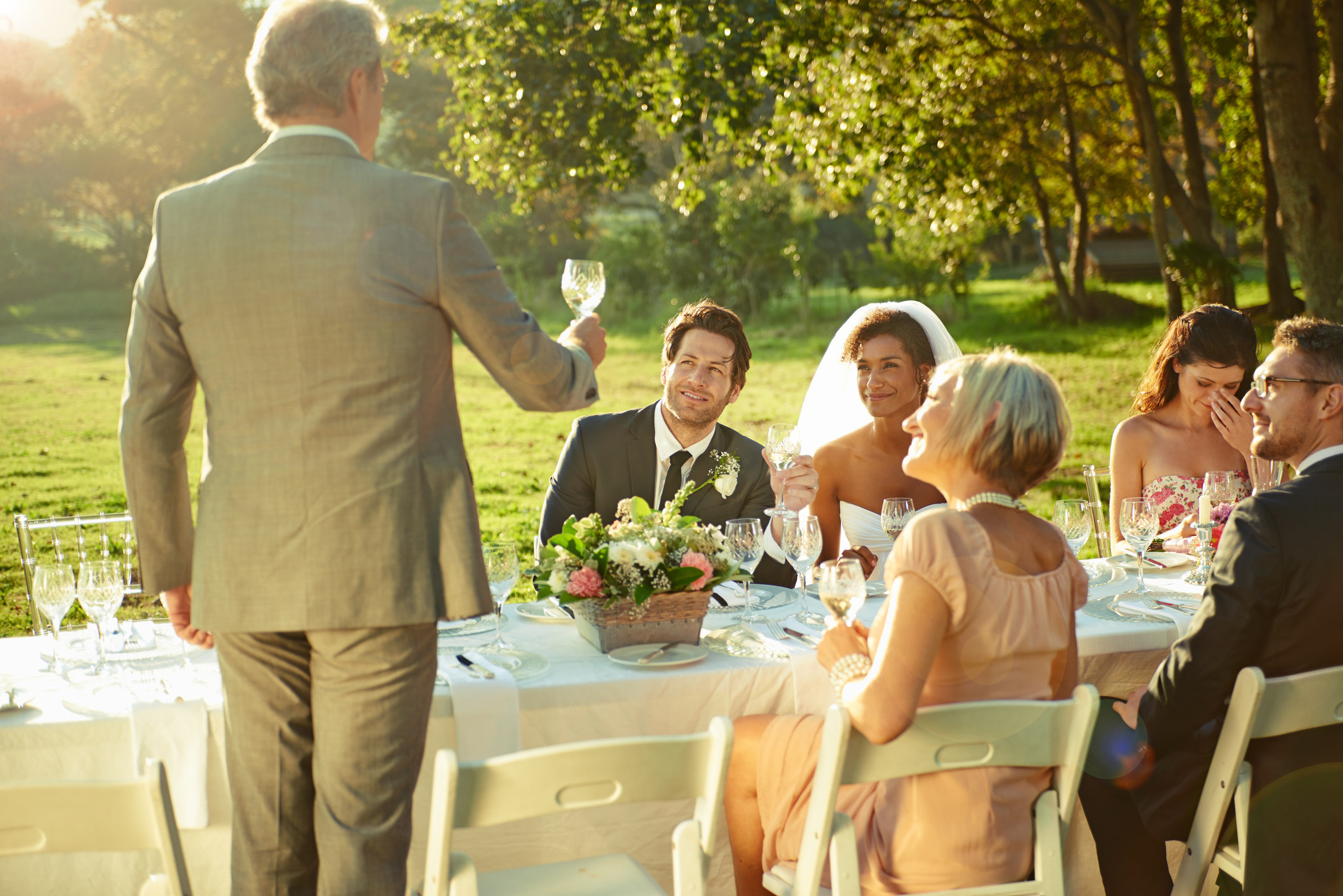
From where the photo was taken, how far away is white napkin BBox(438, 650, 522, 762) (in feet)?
8.23

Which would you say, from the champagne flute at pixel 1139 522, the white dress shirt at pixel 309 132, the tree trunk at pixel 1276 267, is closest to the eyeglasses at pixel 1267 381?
the champagne flute at pixel 1139 522

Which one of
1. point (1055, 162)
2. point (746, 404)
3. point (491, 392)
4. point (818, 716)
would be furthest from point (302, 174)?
point (1055, 162)

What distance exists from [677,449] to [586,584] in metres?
1.44

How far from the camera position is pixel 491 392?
53.5 feet

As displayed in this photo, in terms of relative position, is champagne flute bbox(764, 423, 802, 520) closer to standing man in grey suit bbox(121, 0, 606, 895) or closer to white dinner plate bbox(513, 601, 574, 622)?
white dinner plate bbox(513, 601, 574, 622)

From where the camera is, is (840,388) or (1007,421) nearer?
(1007,421)

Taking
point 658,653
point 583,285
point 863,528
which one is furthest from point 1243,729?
point 863,528

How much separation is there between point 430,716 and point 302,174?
1189 mm

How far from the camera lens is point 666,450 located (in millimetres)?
4098

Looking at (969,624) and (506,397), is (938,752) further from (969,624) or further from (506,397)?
(506,397)

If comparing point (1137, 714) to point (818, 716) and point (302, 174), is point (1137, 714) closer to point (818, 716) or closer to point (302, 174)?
point (818, 716)

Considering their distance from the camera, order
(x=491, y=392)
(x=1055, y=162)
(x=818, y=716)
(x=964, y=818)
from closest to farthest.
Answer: (x=964, y=818), (x=818, y=716), (x=491, y=392), (x=1055, y=162)

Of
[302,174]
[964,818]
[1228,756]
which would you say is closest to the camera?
[302,174]

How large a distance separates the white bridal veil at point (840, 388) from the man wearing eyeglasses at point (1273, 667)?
174 cm
